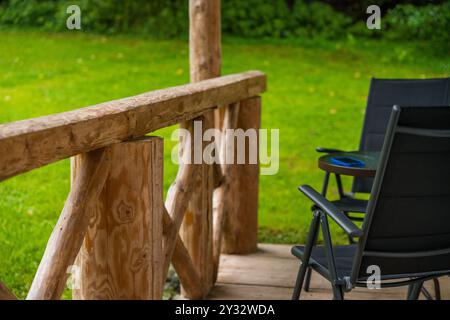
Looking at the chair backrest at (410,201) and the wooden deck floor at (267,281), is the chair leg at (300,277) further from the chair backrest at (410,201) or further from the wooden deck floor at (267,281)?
the wooden deck floor at (267,281)

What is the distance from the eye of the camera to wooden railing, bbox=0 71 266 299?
219 centimetres

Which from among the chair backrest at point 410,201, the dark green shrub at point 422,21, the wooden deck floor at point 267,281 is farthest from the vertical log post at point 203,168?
the dark green shrub at point 422,21

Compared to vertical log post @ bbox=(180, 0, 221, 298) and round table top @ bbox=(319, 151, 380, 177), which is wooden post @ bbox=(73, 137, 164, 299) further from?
round table top @ bbox=(319, 151, 380, 177)

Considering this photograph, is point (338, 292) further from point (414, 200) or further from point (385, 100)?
point (385, 100)


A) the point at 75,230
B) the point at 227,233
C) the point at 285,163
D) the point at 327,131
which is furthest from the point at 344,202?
the point at 327,131

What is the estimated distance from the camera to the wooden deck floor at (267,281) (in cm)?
393

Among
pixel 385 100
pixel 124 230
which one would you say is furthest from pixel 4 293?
pixel 385 100

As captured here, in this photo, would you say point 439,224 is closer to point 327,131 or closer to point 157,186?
point 157,186

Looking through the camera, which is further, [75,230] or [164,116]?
[164,116]

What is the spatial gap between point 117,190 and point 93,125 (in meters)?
0.33

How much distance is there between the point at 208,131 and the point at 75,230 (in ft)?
4.76

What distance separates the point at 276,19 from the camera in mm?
11820

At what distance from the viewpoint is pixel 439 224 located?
2699 mm

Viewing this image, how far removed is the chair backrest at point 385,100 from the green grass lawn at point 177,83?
0.97 metres
